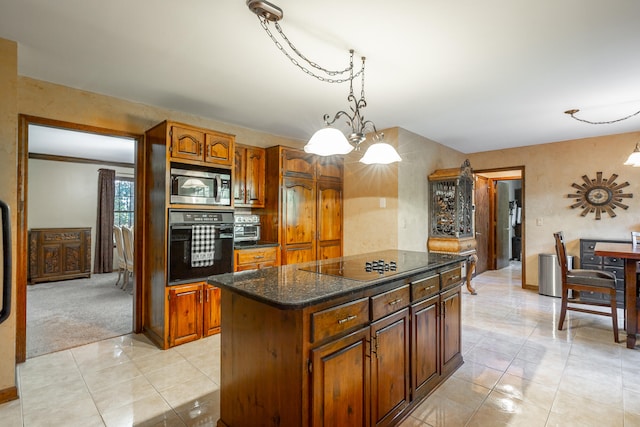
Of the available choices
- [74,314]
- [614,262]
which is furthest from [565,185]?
[74,314]

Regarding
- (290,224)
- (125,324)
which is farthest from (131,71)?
(125,324)

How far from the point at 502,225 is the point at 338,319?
24.6 ft

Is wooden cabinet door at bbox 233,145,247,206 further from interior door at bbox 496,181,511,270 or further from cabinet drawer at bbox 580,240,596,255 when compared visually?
interior door at bbox 496,181,511,270

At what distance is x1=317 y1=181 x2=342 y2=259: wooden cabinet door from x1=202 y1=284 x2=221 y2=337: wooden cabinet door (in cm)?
171

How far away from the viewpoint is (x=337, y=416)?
152cm

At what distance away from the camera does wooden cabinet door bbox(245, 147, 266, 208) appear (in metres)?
4.16

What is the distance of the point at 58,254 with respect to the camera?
5.89 m

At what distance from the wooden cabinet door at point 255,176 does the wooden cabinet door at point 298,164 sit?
332 mm

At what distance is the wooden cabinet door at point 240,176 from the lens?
403 cm

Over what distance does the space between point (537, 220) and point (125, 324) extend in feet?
20.5

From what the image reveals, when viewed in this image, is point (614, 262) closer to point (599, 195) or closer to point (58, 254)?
point (599, 195)

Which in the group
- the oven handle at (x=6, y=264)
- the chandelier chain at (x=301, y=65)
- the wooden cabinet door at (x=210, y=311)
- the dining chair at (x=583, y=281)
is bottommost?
the wooden cabinet door at (x=210, y=311)

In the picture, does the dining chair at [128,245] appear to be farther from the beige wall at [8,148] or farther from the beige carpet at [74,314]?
the beige wall at [8,148]

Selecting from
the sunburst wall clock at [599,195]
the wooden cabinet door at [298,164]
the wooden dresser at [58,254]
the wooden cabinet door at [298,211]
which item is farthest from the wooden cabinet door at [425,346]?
the wooden dresser at [58,254]
